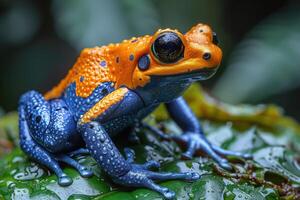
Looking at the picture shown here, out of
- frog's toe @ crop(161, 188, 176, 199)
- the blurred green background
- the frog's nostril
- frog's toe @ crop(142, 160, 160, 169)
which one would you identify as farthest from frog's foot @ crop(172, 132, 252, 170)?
the blurred green background

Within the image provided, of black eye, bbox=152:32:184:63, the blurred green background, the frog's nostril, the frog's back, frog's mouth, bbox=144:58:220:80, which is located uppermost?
black eye, bbox=152:32:184:63

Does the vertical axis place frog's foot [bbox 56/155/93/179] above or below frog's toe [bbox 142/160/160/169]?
above

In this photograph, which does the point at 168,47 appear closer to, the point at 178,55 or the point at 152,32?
the point at 178,55

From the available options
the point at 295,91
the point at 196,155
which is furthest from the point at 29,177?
the point at 295,91

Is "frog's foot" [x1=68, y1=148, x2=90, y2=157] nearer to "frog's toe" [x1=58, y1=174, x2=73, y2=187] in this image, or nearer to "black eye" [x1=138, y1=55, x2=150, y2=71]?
"frog's toe" [x1=58, y1=174, x2=73, y2=187]

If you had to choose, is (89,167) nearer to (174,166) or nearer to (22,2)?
(174,166)
